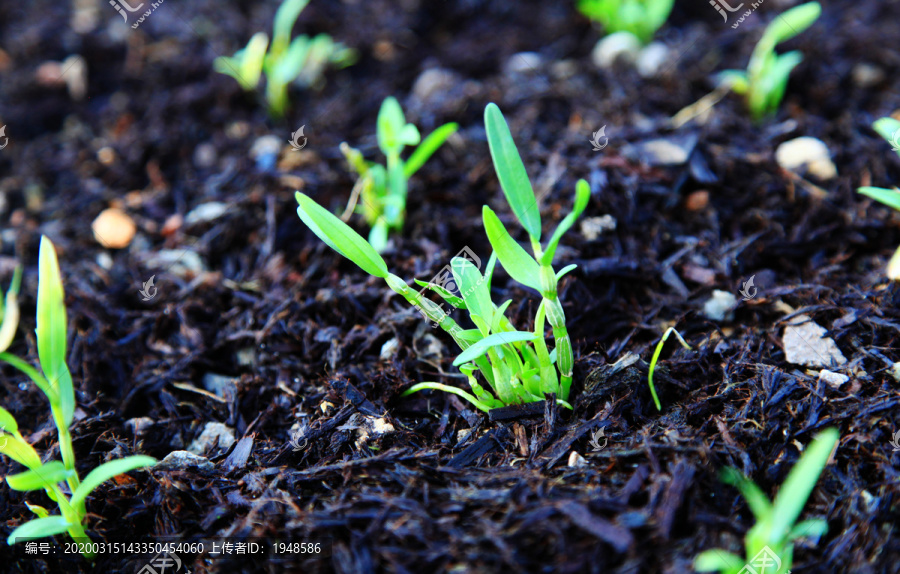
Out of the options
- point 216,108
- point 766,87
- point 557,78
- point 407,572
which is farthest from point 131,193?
point 766,87

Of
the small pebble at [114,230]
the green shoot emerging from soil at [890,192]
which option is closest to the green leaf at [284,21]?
the small pebble at [114,230]

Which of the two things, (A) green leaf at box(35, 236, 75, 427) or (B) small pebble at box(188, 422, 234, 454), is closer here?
(A) green leaf at box(35, 236, 75, 427)

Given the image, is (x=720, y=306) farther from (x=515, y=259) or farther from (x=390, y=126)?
(x=390, y=126)

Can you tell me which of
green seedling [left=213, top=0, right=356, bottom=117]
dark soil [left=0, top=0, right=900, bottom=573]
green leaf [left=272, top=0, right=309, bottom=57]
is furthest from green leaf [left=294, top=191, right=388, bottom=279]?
green leaf [left=272, top=0, right=309, bottom=57]

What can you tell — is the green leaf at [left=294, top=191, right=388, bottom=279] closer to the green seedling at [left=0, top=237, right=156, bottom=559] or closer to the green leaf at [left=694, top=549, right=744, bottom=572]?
the green seedling at [left=0, top=237, right=156, bottom=559]

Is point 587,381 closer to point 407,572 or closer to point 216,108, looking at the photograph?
point 407,572

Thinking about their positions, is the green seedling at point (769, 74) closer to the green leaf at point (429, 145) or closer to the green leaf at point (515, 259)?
the green leaf at point (429, 145)
